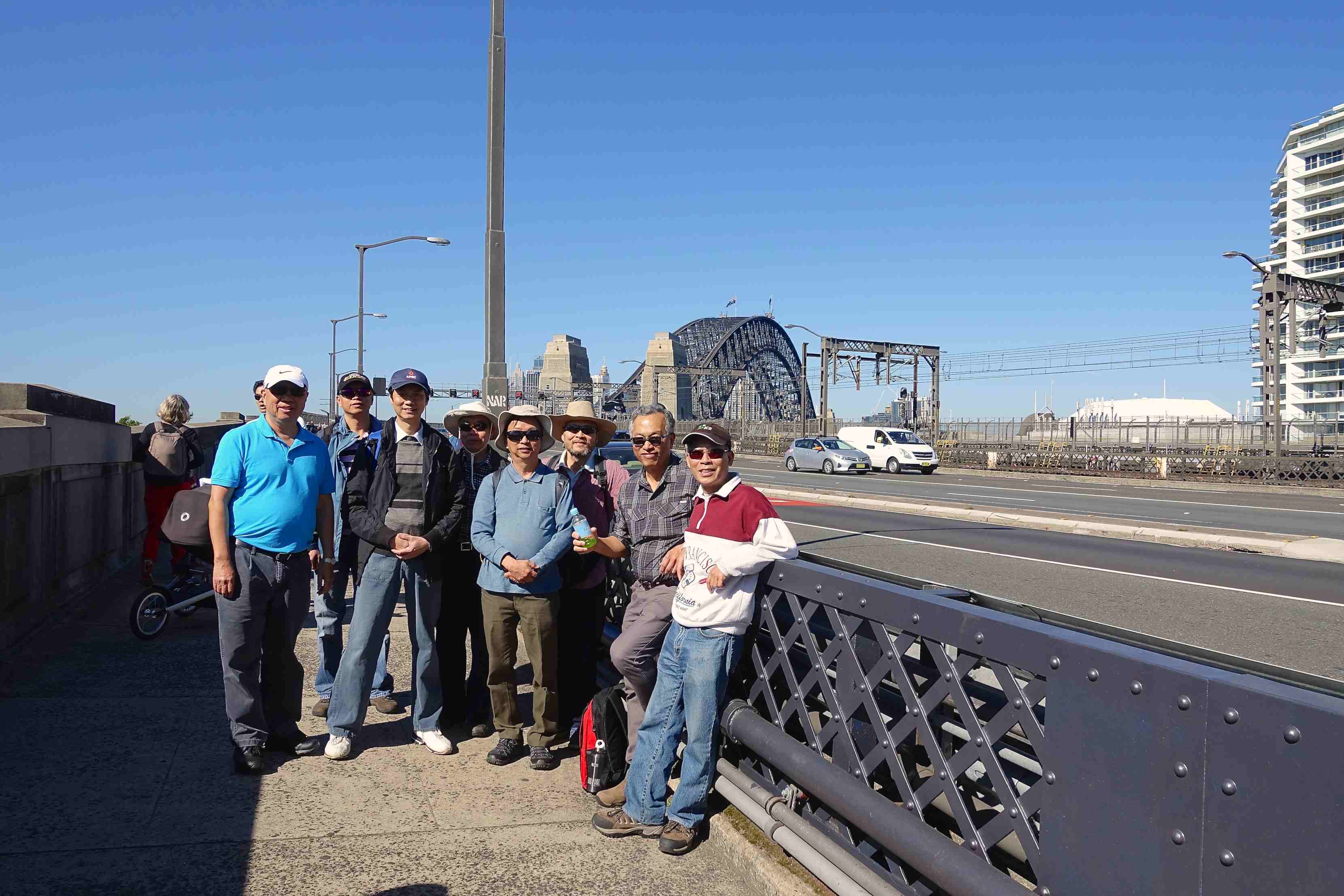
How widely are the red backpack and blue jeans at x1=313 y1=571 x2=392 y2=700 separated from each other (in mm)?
1578

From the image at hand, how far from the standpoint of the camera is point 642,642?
470 cm

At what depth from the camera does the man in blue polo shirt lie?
16.8ft

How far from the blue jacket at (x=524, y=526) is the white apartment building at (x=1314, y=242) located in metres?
102

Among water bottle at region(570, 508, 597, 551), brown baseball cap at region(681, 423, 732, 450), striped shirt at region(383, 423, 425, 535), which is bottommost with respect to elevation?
water bottle at region(570, 508, 597, 551)

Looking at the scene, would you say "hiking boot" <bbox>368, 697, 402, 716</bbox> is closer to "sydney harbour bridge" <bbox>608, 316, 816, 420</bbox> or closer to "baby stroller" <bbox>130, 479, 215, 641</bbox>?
"baby stroller" <bbox>130, 479, 215, 641</bbox>

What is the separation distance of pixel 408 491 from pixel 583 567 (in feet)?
3.42

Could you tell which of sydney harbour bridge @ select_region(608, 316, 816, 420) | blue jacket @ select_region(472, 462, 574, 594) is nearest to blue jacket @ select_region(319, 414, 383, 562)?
blue jacket @ select_region(472, 462, 574, 594)

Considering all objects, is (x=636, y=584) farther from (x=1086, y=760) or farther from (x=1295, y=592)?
(x=1295, y=592)

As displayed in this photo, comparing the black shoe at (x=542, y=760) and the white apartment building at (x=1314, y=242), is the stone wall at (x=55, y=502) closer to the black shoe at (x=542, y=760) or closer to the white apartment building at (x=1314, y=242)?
the black shoe at (x=542, y=760)

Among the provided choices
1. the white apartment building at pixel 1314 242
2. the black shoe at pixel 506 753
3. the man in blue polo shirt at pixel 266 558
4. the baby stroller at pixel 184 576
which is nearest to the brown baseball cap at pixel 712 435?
the black shoe at pixel 506 753

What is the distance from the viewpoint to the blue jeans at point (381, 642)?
17.7 feet

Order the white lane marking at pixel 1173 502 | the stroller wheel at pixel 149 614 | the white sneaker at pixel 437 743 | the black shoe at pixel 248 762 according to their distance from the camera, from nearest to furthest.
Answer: the black shoe at pixel 248 762
the white sneaker at pixel 437 743
the stroller wheel at pixel 149 614
the white lane marking at pixel 1173 502

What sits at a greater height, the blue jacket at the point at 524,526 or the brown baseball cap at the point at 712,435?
the brown baseball cap at the point at 712,435

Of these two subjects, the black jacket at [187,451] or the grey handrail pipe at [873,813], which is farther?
the black jacket at [187,451]
